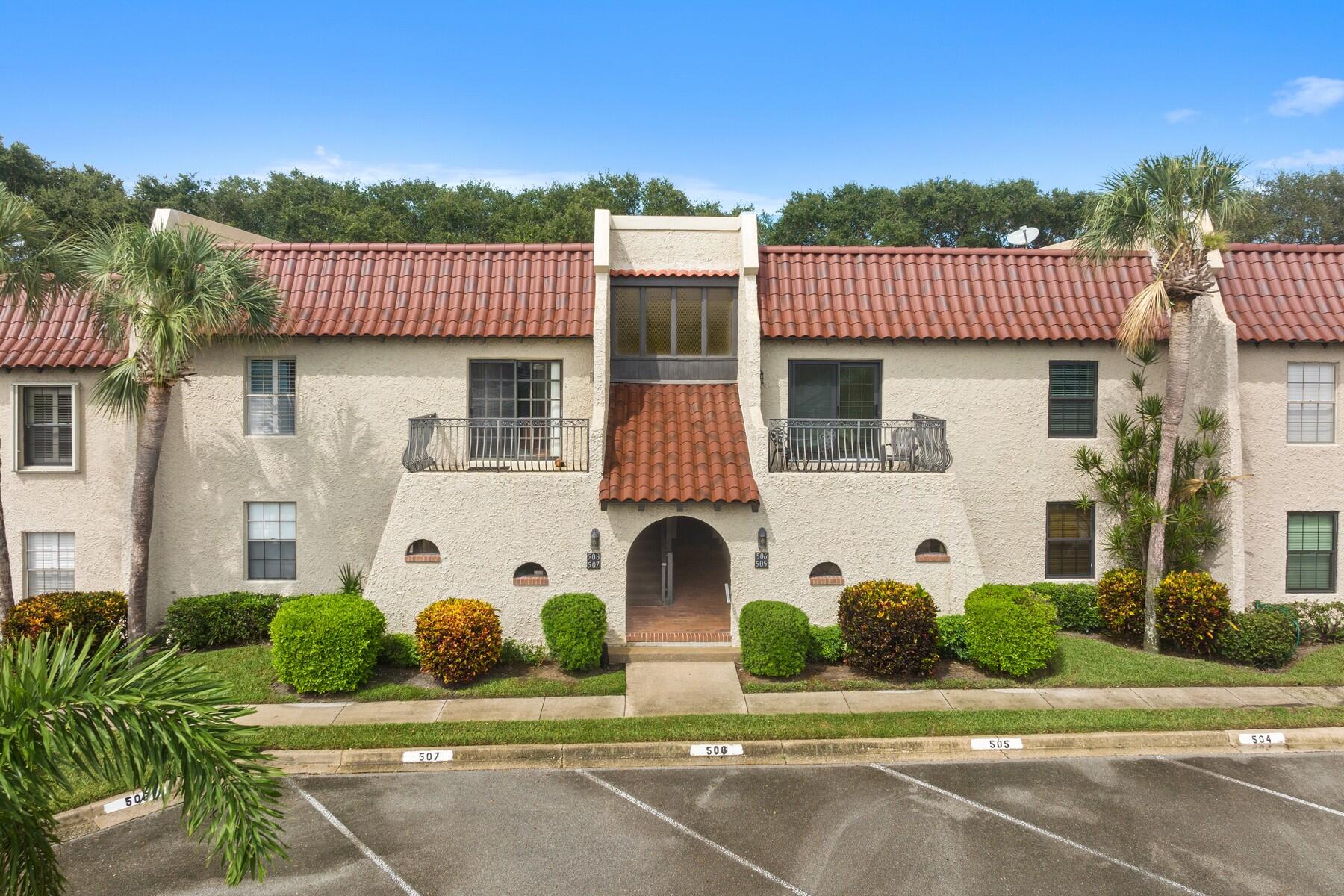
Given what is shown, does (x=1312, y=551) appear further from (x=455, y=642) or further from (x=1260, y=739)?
(x=455, y=642)

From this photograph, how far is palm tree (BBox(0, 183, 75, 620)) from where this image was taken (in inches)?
509

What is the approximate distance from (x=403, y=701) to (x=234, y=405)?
23.1 feet

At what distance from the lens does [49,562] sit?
1659 centimetres

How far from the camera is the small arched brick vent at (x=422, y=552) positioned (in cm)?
1460

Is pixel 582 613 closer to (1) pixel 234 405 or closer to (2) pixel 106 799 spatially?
(2) pixel 106 799

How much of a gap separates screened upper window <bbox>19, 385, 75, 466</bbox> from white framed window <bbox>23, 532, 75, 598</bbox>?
1394 mm

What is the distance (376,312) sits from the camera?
16.6 meters

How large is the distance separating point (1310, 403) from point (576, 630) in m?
14.6

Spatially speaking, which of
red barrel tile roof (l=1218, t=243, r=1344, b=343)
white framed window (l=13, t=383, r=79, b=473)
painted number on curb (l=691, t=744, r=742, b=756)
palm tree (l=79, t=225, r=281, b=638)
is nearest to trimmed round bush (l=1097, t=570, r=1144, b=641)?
red barrel tile roof (l=1218, t=243, r=1344, b=343)

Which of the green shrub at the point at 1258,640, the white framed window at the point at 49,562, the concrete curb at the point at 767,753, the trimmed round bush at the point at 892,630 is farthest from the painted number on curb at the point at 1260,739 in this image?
the white framed window at the point at 49,562

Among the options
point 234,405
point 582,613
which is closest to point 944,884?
point 582,613

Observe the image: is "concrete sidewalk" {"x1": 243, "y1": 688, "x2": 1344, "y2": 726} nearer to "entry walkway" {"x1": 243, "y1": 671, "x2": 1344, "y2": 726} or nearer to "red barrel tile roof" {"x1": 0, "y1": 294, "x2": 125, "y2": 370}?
"entry walkway" {"x1": 243, "y1": 671, "x2": 1344, "y2": 726}

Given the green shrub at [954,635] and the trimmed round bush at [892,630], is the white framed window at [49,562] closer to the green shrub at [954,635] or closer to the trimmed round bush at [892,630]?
the trimmed round bush at [892,630]

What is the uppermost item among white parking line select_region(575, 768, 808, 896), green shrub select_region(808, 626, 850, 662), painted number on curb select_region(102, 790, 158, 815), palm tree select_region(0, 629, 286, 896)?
palm tree select_region(0, 629, 286, 896)
